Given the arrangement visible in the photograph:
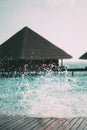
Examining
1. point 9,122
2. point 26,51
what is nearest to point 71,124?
point 9,122

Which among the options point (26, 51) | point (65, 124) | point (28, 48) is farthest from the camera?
point (28, 48)

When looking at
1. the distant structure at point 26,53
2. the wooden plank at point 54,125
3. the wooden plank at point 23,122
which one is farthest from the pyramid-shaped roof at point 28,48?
the wooden plank at point 54,125

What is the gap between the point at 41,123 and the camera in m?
6.33

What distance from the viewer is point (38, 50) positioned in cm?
2800

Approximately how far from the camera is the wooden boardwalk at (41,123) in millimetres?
5945

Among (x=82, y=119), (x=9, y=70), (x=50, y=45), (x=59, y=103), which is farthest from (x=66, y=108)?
(x=50, y=45)

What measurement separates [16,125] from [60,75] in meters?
21.6

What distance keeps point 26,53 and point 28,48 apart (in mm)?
997

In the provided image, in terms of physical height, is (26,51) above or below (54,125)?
above

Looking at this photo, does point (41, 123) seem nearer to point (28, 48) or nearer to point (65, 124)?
point (65, 124)

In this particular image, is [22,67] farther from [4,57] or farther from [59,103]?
[59,103]

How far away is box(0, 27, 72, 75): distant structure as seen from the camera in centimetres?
2683

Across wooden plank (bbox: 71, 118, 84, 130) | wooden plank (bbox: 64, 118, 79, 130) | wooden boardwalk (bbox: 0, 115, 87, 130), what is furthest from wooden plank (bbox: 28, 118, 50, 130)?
wooden plank (bbox: 71, 118, 84, 130)

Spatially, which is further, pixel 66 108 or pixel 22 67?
pixel 22 67
